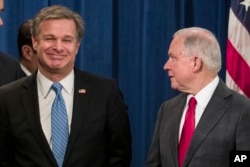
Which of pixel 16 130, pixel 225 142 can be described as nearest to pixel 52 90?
pixel 16 130

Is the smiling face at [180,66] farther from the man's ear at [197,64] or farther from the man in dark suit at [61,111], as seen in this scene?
the man in dark suit at [61,111]

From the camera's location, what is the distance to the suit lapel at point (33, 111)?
8.12 feet

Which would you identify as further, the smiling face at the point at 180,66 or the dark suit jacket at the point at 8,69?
the dark suit jacket at the point at 8,69

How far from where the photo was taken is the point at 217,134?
2.41 metres

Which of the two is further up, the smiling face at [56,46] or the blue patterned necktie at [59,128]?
the smiling face at [56,46]

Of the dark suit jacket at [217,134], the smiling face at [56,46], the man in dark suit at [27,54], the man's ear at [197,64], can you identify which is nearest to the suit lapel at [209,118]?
the dark suit jacket at [217,134]

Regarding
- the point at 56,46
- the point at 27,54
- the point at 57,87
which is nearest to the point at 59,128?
the point at 57,87

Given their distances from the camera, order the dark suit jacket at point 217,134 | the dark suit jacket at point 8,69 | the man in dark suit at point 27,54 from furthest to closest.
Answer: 1. the man in dark suit at point 27,54
2. the dark suit jacket at point 8,69
3. the dark suit jacket at point 217,134

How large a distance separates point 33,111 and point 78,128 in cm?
21

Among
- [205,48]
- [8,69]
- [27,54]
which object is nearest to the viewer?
[205,48]

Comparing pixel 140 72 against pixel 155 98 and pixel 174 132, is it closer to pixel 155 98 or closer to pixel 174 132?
pixel 155 98

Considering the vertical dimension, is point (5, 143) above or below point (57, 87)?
below

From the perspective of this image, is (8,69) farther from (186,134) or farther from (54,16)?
(186,134)

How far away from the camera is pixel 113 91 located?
2637mm
